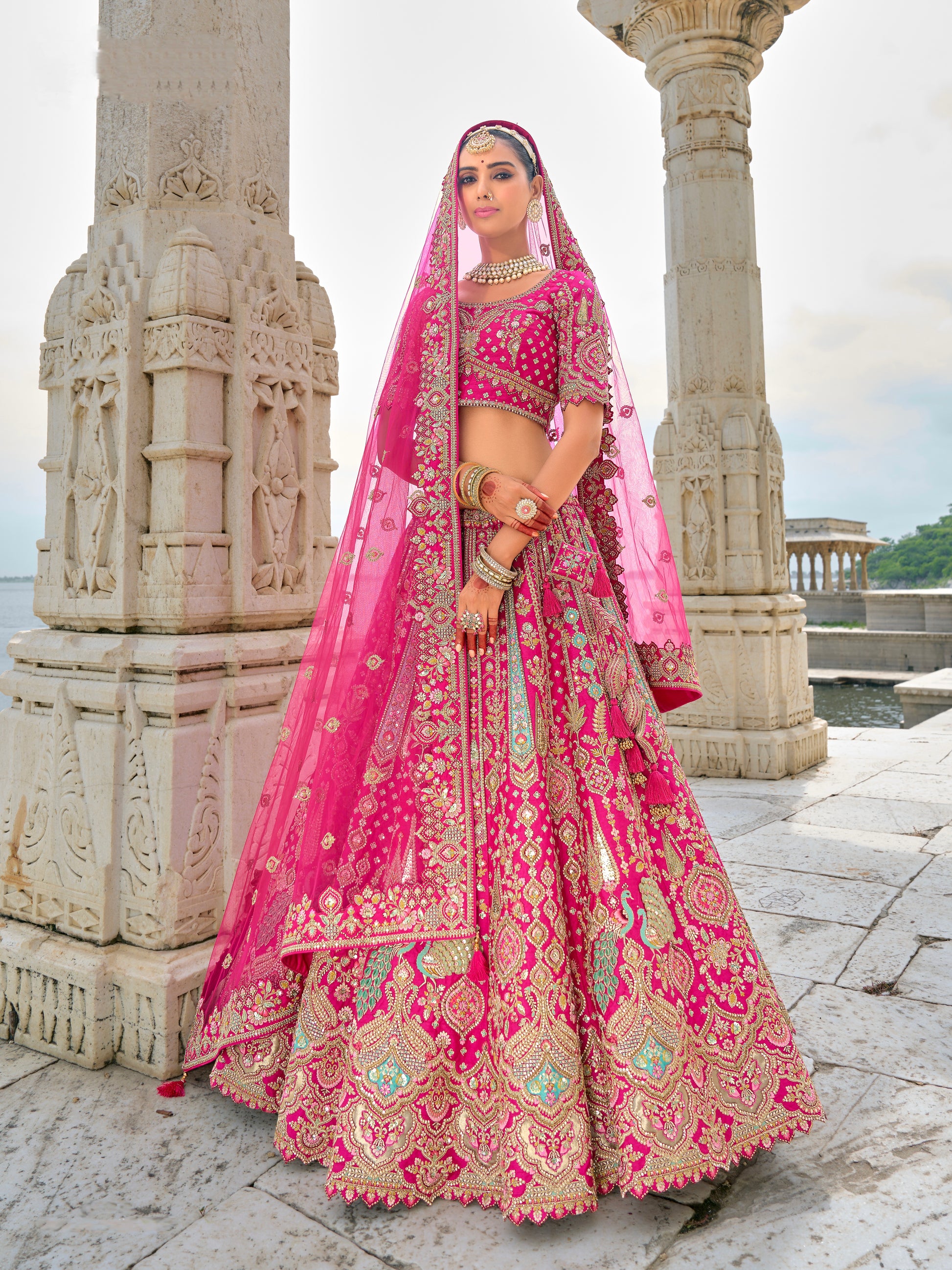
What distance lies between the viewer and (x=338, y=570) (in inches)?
73.0

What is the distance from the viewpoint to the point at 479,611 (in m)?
1.67

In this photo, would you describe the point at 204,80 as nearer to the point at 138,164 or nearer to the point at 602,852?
the point at 138,164

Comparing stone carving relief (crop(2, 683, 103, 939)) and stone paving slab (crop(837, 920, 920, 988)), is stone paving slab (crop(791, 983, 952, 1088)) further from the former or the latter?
stone carving relief (crop(2, 683, 103, 939))

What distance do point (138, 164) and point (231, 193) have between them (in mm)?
238

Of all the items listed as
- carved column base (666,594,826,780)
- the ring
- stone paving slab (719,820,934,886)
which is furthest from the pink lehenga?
carved column base (666,594,826,780)

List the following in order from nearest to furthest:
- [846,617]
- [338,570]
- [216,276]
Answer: [338,570], [216,276], [846,617]

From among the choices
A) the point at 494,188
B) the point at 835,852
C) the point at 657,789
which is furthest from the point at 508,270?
the point at 835,852

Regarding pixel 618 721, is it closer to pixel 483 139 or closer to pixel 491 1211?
pixel 491 1211

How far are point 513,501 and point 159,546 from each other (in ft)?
2.98

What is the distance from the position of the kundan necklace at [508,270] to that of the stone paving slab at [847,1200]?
1.81 metres

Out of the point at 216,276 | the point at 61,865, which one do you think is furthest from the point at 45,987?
the point at 216,276

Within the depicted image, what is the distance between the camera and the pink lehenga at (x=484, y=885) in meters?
1.45

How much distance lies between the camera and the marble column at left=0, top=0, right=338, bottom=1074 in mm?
1985

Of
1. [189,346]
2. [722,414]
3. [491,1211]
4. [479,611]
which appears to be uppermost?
[722,414]
